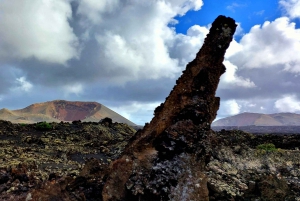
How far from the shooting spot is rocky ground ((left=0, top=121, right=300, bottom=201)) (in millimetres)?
7141

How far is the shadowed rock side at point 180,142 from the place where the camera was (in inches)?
229

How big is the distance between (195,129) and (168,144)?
0.85 m

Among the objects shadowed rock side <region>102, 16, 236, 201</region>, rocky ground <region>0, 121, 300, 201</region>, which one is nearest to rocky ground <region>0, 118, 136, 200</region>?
rocky ground <region>0, 121, 300, 201</region>

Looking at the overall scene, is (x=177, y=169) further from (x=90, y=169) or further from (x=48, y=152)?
(x=48, y=152)

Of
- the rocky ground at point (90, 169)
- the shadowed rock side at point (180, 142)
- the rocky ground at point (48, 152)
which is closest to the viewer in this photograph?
the shadowed rock side at point (180, 142)

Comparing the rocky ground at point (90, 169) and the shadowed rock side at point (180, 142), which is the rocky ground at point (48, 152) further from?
the shadowed rock side at point (180, 142)

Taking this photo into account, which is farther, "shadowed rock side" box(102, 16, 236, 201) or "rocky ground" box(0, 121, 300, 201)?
"rocky ground" box(0, 121, 300, 201)

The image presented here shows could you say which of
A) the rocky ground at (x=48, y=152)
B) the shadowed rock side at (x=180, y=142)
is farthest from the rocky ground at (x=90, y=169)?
the shadowed rock side at (x=180, y=142)

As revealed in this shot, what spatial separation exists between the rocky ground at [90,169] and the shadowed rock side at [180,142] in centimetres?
18

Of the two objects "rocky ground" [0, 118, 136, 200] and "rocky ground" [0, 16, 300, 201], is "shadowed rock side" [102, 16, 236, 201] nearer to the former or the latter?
"rocky ground" [0, 16, 300, 201]

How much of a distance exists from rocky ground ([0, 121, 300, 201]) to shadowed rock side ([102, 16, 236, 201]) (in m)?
0.18

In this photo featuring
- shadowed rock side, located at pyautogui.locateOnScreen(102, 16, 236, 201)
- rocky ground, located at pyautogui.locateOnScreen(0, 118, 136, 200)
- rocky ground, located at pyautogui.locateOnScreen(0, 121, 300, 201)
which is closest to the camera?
shadowed rock side, located at pyautogui.locateOnScreen(102, 16, 236, 201)

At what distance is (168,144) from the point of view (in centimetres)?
658

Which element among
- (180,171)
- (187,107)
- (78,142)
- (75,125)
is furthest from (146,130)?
(75,125)
